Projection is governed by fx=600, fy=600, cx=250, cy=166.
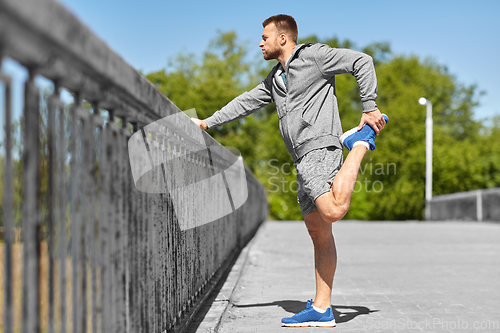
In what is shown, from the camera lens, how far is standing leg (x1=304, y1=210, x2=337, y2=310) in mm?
3938

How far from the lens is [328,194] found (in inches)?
146

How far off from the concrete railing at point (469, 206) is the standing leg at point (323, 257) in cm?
2013

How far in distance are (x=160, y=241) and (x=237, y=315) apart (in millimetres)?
1621

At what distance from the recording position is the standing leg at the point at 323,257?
394 centimetres

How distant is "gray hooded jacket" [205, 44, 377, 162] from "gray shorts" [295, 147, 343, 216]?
45 millimetres

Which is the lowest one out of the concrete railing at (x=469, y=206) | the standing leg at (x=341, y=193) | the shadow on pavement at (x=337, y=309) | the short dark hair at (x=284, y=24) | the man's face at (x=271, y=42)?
the concrete railing at (x=469, y=206)

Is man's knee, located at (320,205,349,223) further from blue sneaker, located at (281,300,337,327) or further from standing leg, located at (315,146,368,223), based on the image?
blue sneaker, located at (281,300,337,327)

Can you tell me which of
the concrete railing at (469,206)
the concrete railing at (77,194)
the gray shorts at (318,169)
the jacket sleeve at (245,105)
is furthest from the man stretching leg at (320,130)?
the concrete railing at (469,206)

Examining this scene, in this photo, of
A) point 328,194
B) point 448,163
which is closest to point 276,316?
point 328,194

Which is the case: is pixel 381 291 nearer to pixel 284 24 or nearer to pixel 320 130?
pixel 320 130

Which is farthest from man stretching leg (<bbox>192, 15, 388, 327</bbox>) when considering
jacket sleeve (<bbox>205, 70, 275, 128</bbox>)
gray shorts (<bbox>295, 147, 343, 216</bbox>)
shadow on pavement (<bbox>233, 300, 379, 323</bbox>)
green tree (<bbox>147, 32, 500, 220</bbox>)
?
green tree (<bbox>147, 32, 500, 220</bbox>)

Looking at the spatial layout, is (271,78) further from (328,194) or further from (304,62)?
(328,194)

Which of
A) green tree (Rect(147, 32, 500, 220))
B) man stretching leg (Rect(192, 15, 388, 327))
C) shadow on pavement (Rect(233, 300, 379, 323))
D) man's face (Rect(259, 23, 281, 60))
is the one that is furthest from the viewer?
green tree (Rect(147, 32, 500, 220))

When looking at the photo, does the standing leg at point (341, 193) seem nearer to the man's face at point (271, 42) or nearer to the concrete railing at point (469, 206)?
the man's face at point (271, 42)
